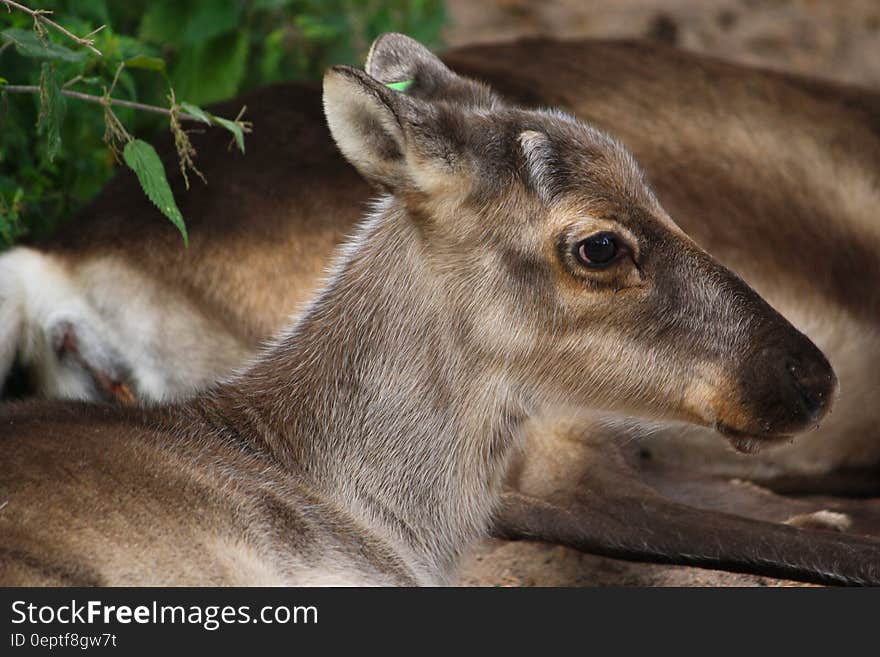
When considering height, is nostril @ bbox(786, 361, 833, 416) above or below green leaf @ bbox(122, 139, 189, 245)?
above

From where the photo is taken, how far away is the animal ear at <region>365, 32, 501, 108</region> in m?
4.15

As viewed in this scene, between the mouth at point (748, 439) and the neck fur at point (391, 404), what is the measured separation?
22.3 inches

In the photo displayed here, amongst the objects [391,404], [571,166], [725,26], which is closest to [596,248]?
[571,166]

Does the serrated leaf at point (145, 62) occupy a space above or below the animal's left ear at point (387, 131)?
above

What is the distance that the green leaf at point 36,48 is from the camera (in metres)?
4.00

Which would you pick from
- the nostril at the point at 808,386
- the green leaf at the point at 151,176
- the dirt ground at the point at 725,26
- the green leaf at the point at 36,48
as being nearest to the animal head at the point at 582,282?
the nostril at the point at 808,386

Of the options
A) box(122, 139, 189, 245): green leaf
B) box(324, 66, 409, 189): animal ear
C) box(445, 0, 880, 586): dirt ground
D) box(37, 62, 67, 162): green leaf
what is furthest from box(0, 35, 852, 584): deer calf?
box(445, 0, 880, 586): dirt ground

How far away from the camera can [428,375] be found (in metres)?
3.79

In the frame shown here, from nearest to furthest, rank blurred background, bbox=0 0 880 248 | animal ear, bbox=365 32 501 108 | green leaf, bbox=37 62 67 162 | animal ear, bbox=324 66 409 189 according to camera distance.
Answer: animal ear, bbox=324 66 409 189 → green leaf, bbox=37 62 67 162 → animal ear, bbox=365 32 501 108 → blurred background, bbox=0 0 880 248

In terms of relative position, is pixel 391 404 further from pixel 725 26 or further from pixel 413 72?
pixel 725 26

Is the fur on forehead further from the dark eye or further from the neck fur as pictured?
the neck fur

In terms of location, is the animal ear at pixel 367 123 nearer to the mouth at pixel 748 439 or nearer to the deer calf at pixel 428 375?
the deer calf at pixel 428 375

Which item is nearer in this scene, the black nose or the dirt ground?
the black nose


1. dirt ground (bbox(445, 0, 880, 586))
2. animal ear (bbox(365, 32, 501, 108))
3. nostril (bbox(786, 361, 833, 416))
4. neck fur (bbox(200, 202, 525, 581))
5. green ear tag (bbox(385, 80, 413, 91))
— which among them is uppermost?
dirt ground (bbox(445, 0, 880, 586))
